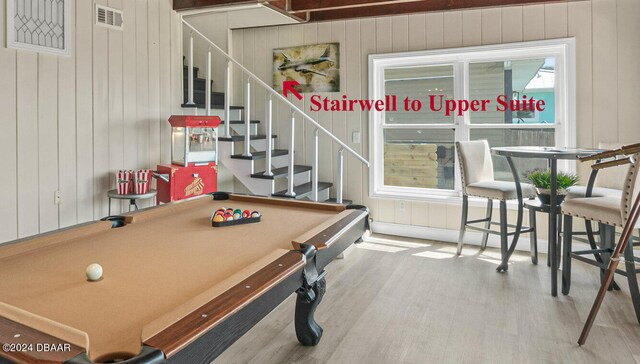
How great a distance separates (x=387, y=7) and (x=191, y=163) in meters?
2.79

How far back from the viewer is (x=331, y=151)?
5312 millimetres

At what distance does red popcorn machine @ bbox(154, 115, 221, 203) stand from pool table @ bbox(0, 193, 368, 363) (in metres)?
1.55

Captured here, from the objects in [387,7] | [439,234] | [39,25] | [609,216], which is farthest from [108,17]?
[609,216]

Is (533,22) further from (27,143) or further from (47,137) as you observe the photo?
(27,143)

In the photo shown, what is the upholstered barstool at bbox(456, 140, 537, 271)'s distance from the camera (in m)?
3.79

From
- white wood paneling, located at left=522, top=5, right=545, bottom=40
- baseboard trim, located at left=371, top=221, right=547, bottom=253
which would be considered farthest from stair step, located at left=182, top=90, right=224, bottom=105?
white wood paneling, located at left=522, top=5, right=545, bottom=40

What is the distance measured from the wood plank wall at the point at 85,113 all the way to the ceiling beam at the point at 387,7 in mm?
1626

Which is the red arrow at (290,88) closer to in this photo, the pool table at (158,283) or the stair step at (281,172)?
the stair step at (281,172)

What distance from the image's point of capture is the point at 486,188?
3.90m

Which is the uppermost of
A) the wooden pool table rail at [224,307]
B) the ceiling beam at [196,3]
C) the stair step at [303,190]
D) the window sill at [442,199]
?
the ceiling beam at [196,3]

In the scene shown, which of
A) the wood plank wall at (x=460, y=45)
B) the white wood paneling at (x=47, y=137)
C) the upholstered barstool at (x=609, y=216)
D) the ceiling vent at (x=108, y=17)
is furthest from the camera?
the wood plank wall at (x=460, y=45)

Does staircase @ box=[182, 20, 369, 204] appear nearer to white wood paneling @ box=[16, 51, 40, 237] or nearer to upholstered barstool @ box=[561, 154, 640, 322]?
white wood paneling @ box=[16, 51, 40, 237]

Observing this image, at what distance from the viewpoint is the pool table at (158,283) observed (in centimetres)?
100

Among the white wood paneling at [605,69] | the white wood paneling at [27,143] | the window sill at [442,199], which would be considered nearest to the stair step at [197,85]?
the white wood paneling at [27,143]
